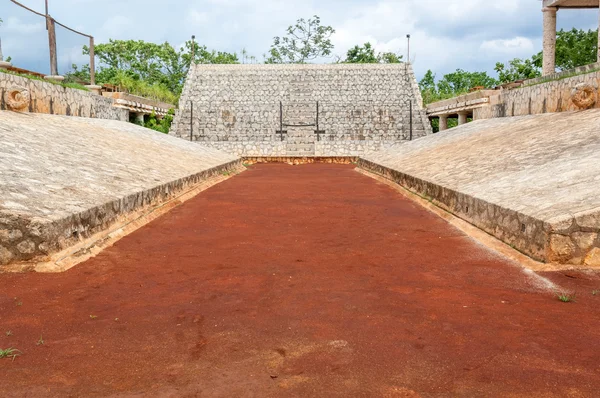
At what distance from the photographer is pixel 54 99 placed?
557 inches

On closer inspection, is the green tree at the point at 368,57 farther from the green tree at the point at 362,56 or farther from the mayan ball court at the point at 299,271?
the mayan ball court at the point at 299,271

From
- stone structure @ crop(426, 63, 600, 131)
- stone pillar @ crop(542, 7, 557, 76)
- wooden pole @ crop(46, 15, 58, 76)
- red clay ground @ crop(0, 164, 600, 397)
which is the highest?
stone pillar @ crop(542, 7, 557, 76)

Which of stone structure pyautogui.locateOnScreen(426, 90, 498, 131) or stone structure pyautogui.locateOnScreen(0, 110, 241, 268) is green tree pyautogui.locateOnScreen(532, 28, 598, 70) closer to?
stone structure pyautogui.locateOnScreen(426, 90, 498, 131)

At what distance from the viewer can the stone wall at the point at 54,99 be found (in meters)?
11.8

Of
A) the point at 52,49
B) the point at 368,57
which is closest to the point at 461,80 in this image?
the point at 368,57

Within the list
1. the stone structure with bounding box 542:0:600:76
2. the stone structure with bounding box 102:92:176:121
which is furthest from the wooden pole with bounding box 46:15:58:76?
the stone structure with bounding box 542:0:600:76

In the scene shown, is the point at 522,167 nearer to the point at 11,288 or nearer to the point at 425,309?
the point at 425,309

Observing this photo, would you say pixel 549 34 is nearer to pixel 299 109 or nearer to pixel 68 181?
pixel 299 109

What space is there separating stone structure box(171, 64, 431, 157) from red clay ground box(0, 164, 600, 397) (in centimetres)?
2202

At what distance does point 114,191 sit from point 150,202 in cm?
119

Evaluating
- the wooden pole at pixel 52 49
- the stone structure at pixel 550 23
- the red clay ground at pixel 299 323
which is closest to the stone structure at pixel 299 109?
the stone structure at pixel 550 23

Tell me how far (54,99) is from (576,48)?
37.3 m

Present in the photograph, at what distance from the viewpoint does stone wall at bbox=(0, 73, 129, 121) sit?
1178 cm

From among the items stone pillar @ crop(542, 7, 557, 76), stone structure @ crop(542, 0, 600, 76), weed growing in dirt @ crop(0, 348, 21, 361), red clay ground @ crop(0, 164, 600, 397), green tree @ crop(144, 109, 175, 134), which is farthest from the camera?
green tree @ crop(144, 109, 175, 134)
